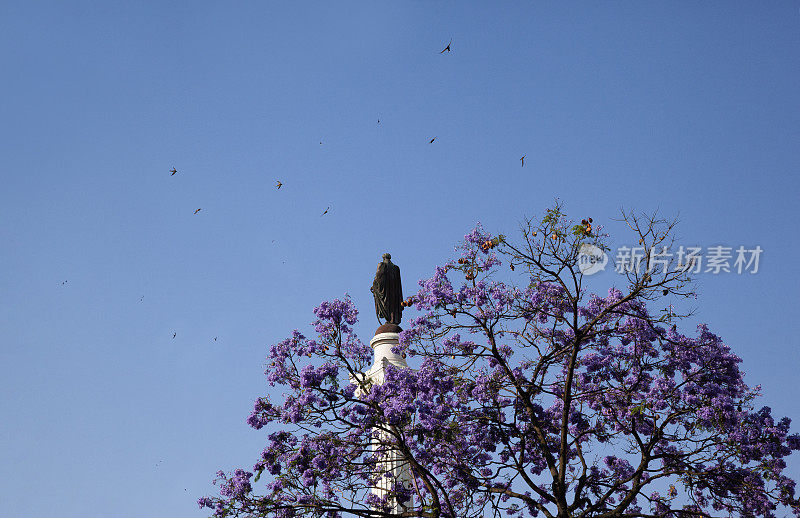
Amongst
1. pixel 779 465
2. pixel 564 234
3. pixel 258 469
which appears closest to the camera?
pixel 564 234

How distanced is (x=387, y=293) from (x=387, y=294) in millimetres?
36

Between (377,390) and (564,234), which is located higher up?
(564,234)

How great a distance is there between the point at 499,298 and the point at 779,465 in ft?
19.4

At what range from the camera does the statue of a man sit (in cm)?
2516

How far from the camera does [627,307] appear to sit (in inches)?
567

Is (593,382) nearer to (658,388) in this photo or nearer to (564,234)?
(658,388)

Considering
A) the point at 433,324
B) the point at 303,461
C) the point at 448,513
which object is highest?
the point at 433,324

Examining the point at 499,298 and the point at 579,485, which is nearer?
the point at 579,485

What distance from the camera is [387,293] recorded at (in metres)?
25.3

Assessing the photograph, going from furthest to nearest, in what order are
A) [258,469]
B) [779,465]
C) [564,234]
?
[258,469] < [779,465] < [564,234]

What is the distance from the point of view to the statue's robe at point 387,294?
2516 centimetres

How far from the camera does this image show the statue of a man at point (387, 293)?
82.5ft

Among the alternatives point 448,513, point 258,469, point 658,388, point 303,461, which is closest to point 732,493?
point 658,388

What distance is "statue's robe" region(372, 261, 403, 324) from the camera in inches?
990
